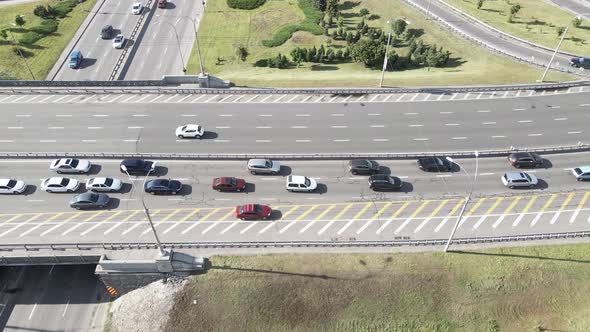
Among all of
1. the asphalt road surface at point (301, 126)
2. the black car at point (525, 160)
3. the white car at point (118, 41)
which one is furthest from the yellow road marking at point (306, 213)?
the white car at point (118, 41)

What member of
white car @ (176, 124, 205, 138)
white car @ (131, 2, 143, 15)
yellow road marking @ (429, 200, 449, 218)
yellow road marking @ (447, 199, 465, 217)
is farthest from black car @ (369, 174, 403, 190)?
white car @ (131, 2, 143, 15)

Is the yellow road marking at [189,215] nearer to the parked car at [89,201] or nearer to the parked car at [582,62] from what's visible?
the parked car at [89,201]

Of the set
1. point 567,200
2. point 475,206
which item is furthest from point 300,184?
point 567,200

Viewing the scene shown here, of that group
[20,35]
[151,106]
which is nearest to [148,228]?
[151,106]

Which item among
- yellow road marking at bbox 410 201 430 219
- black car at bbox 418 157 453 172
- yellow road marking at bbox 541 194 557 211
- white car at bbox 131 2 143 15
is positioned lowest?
yellow road marking at bbox 410 201 430 219

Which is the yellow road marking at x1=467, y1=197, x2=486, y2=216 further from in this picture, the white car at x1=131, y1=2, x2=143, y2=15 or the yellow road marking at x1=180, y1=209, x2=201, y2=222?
the white car at x1=131, y1=2, x2=143, y2=15

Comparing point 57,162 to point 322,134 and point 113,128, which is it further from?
point 322,134
